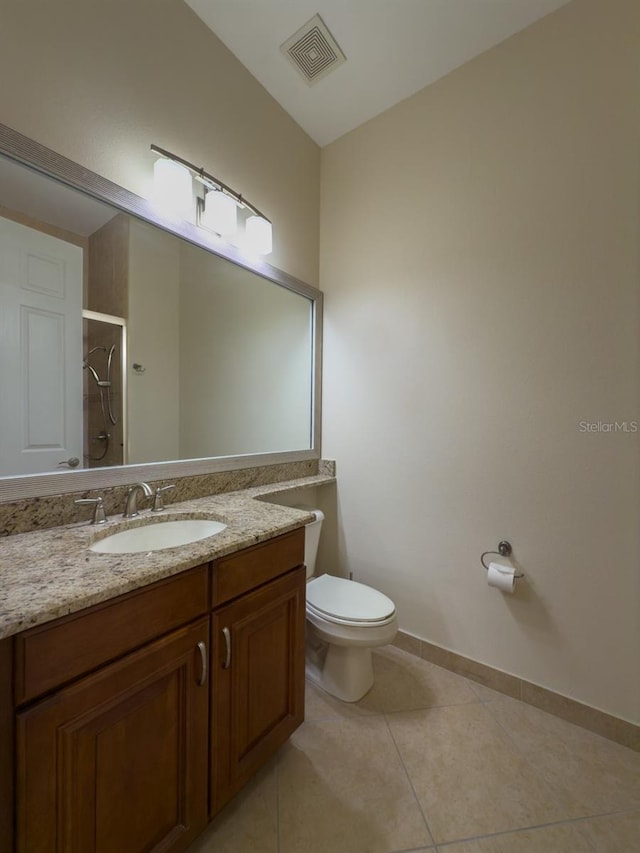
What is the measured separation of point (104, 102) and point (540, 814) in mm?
2720

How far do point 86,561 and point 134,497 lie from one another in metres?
0.40

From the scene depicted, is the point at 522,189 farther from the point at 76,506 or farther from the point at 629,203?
the point at 76,506

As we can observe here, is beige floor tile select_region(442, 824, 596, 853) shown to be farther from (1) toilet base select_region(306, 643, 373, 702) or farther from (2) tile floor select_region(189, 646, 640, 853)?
(1) toilet base select_region(306, 643, 373, 702)

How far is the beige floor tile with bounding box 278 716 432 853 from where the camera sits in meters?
1.00

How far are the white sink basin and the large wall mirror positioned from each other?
207mm

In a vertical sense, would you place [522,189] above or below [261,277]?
above

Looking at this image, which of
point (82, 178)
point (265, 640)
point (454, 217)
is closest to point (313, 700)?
point (265, 640)

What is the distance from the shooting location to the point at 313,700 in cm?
153

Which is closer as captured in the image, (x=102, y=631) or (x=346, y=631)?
(x=102, y=631)

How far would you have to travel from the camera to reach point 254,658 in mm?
1060

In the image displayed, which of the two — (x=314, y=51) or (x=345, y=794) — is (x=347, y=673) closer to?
(x=345, y=794)

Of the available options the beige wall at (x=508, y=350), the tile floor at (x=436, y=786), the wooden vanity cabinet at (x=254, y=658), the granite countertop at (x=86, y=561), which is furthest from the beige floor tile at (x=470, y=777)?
the granite countertop at (x=86, y=561)

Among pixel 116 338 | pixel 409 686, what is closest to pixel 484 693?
pixel 409 686

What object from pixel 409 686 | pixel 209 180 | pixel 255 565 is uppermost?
pixel 209 180
